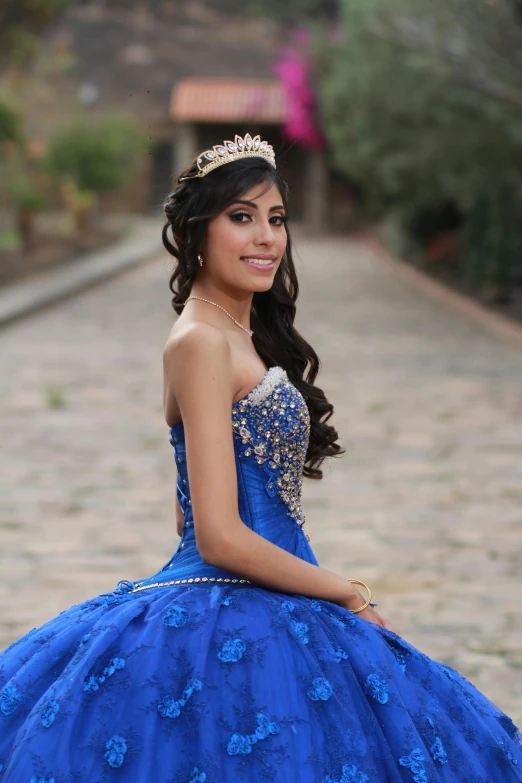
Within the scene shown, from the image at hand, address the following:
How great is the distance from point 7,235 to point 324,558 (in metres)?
22.9

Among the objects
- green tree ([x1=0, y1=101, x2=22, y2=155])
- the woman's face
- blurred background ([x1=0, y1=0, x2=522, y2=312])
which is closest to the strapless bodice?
the woman's face

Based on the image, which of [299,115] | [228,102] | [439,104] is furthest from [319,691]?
[228,102]

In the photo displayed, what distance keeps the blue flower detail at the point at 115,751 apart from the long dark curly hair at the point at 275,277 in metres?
0.84

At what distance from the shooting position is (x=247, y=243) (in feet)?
8.08

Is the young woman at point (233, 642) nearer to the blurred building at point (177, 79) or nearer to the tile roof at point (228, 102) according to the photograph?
the blurred building at point (177, 79)

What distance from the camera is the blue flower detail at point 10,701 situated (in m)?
2.33

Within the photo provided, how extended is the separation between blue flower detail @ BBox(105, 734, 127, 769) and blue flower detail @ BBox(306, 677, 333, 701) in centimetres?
36

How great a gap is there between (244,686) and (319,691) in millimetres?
142

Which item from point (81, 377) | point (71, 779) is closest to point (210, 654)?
point (71, 779)

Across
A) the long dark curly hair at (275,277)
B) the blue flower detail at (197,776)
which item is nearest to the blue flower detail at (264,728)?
the blue flower detail at (197,776)

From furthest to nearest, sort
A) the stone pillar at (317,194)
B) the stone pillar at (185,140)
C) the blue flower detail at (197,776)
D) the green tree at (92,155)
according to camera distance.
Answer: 1. the stone pillar at (185,140)
2. the stone pillar at (317,194)
3. the green tree at (92,155)
4. the blue flower detail at (197,776)

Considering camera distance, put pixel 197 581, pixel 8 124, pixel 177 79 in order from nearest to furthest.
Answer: pixel 197 581, pixel 8 124, pixel 177 79

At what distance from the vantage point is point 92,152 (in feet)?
90.1

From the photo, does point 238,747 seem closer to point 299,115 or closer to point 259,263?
point 259,263
